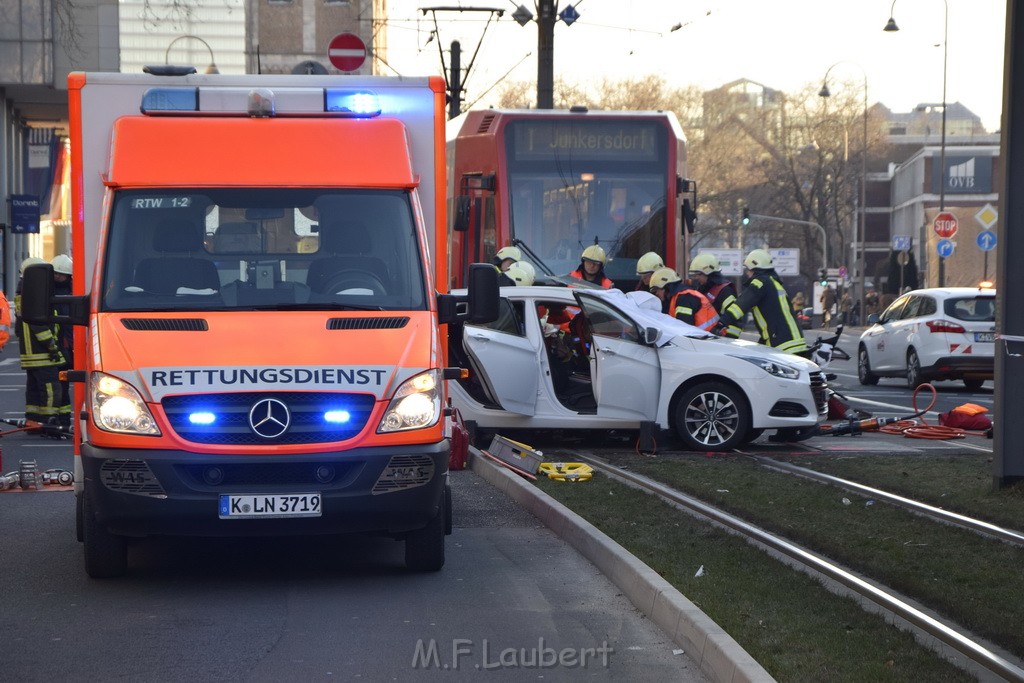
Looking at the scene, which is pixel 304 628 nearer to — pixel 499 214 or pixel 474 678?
pixel 474 678

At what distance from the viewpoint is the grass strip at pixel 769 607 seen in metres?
5.78

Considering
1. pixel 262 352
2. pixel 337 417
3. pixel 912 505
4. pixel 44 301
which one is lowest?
pixel 912 505

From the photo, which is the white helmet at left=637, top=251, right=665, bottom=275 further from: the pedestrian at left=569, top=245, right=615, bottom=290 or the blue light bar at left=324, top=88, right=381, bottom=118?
the blue light bar at left=324, top=88, right=381, bottom=118

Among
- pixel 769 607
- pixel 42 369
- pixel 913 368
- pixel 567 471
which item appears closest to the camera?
pixel 769 607

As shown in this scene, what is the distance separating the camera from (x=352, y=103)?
8883 mm

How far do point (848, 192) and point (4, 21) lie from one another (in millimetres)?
54405

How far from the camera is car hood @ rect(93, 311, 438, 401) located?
7.47 metres

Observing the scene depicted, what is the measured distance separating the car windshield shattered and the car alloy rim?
6080 mm

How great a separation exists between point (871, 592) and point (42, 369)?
1096 cm

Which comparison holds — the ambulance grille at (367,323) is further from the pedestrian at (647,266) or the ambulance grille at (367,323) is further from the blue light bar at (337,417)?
the pedestrian at (647,266)

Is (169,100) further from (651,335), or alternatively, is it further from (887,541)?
(651,335)

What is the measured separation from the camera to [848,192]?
82188 millimetres

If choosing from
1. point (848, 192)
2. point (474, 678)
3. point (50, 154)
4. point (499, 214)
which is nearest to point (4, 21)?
point (50, 154)

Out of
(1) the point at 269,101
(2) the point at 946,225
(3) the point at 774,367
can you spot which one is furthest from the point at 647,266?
(2) the point at 946,225
